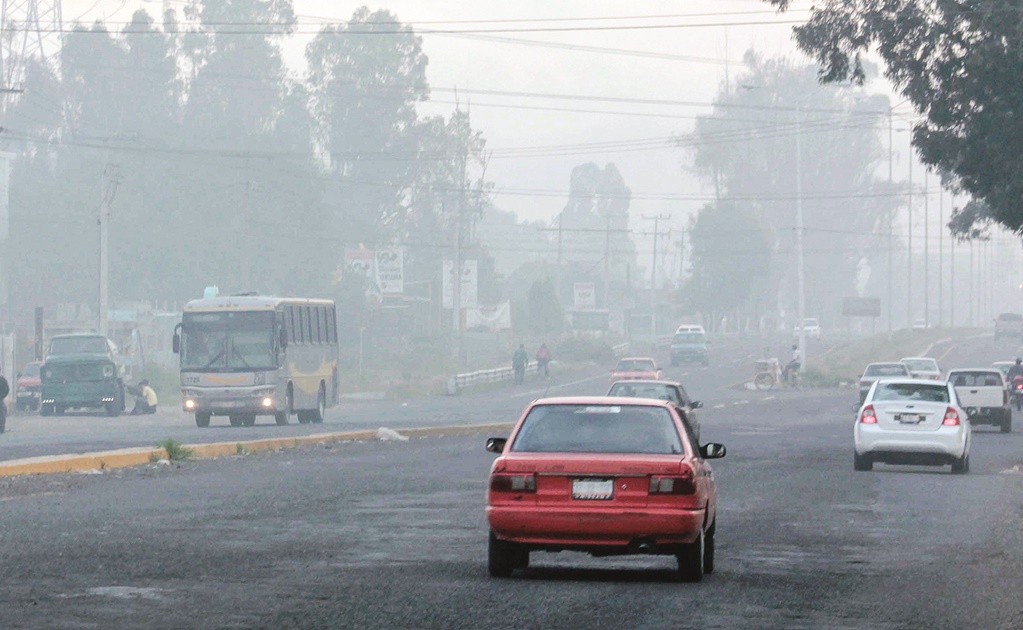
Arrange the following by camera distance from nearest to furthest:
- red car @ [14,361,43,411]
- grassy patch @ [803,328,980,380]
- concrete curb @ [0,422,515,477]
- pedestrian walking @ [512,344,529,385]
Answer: concrete curb @ [0,422,515,477], red car @ [14,361,43,411], pedestrian walking @ [512,344,529,385], grassy patch @ [803,328,980,380]

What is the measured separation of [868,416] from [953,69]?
6572mm

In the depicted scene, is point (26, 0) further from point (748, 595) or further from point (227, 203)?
point (748, 595)

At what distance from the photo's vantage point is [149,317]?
83375 mm

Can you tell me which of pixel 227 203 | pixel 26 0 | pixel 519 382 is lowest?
pixel 519 382

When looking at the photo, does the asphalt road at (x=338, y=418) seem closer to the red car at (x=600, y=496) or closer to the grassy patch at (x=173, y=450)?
the grassy patch at (x=173, y=450)

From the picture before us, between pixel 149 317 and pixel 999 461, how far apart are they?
6047cm

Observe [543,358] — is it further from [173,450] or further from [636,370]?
[173,450]

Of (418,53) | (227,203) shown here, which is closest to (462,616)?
(227,203)

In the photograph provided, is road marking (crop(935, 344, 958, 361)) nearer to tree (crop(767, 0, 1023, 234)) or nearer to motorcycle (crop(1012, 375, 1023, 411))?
motorcycle (crop(1012, 375, 1023, 411))

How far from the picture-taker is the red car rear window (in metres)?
12.3

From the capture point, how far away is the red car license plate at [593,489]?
39.0 ft

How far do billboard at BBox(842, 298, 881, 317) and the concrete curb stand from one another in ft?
266

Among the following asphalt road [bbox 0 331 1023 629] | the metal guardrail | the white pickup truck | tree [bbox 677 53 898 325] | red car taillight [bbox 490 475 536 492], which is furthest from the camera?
tree [bbox 677 53 898 325]

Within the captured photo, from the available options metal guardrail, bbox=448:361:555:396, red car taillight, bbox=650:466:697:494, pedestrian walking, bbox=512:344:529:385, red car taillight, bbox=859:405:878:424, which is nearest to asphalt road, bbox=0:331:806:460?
pedestrian walking, bbox=512:344:529:385
